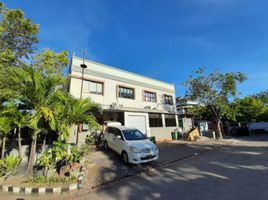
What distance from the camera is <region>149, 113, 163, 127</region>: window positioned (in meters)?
19.5

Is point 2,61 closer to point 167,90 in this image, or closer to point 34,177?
point 34,177

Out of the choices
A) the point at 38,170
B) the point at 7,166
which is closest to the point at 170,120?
the point at 38,170

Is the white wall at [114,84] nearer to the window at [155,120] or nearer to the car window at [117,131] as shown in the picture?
the window at [155,120]

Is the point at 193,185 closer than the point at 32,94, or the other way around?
Answer: the point at 193,185

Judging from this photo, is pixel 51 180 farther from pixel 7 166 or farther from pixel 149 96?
pixel 149 96

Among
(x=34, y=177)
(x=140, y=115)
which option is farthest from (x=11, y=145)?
(x=140, y=115)

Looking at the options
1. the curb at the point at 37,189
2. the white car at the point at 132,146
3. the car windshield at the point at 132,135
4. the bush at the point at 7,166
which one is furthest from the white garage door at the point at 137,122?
the curb at the point at 37,189

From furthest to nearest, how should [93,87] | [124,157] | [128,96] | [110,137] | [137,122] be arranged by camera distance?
1. [128,96]
2. [137,122]
3. [93,87]
4. [110,137]
5. [124,157]

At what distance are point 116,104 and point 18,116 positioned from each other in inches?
370

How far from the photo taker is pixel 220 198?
16.4ft

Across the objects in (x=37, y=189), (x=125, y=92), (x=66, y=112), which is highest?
(x=125, y=92)

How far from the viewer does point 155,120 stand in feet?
65.9

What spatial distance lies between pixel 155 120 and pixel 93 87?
8266 mm

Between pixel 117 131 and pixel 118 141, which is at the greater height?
pixel 117 131
